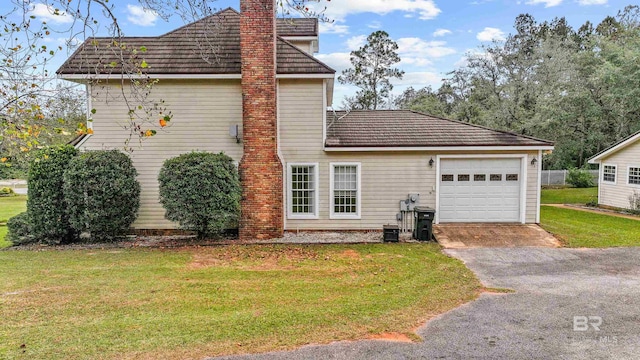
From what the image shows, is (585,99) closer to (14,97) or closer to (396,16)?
(396,16)

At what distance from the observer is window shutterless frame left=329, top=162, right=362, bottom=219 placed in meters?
11.8

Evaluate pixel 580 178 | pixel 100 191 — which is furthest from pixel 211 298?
pixel 580 178

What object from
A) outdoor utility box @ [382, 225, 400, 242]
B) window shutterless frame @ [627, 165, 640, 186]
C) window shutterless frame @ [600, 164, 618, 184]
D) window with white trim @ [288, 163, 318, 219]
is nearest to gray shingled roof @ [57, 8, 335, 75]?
window with white trim @ [288, 163, 318, 219]

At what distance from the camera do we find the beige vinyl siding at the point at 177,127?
1131 cm

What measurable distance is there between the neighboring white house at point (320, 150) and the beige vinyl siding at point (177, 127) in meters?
0.03

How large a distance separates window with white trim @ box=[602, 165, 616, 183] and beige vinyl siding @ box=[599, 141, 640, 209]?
0.15 meters

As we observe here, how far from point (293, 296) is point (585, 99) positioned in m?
24.3

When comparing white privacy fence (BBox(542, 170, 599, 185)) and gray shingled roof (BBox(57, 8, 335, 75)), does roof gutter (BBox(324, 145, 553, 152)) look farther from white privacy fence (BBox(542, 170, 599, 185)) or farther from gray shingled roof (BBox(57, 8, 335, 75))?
white privacy fence (BBox(542, 170, 599, 185))

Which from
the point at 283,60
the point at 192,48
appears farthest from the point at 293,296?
the point at 192,48

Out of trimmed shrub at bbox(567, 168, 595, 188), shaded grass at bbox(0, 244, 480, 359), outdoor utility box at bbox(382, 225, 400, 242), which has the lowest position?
shaded grass at bbox(0, 244, 480, 359)

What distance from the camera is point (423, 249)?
9.50m

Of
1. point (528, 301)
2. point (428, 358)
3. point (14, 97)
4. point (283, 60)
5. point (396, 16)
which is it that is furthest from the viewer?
point (396, 16)

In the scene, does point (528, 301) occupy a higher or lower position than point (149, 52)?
lower

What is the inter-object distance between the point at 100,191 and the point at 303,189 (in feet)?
18.8
